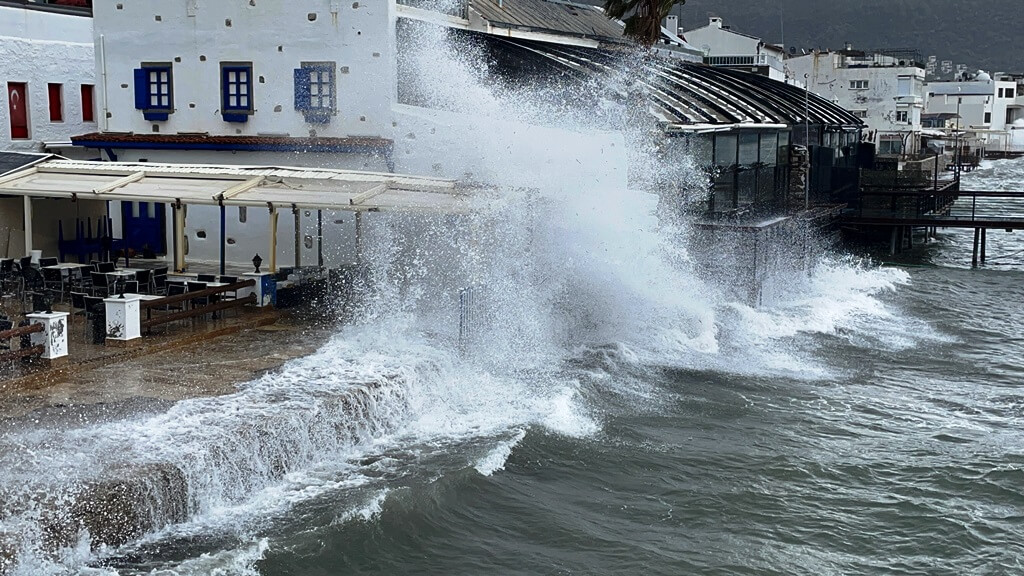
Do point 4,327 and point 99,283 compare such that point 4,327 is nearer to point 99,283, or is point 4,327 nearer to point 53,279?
point 99,283

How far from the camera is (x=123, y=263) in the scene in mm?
23062

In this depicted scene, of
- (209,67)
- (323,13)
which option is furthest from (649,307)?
(209,67)

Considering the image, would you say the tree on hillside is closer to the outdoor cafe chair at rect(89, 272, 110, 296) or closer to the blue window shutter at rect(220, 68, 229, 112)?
the blue window shutter at rect(220, 68, 229, 112)

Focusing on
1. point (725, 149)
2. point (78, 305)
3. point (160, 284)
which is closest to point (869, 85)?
point (725, 149)

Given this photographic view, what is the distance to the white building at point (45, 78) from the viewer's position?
26.1 meters

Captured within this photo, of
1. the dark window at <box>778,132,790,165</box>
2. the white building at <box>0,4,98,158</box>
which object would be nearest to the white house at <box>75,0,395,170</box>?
the white building at <box>0,4,98,158</box>

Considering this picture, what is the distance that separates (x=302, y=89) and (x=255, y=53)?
1.33 m

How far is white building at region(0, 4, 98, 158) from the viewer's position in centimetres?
2614

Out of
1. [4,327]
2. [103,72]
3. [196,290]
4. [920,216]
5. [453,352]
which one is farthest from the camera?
[920,216]

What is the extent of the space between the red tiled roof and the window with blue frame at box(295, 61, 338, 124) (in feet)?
1.67

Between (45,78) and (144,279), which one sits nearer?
(144,279)

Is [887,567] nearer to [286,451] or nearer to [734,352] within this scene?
[286,451]

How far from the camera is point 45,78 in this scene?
88.8 feet

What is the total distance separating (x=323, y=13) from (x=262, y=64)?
174 centimetres
